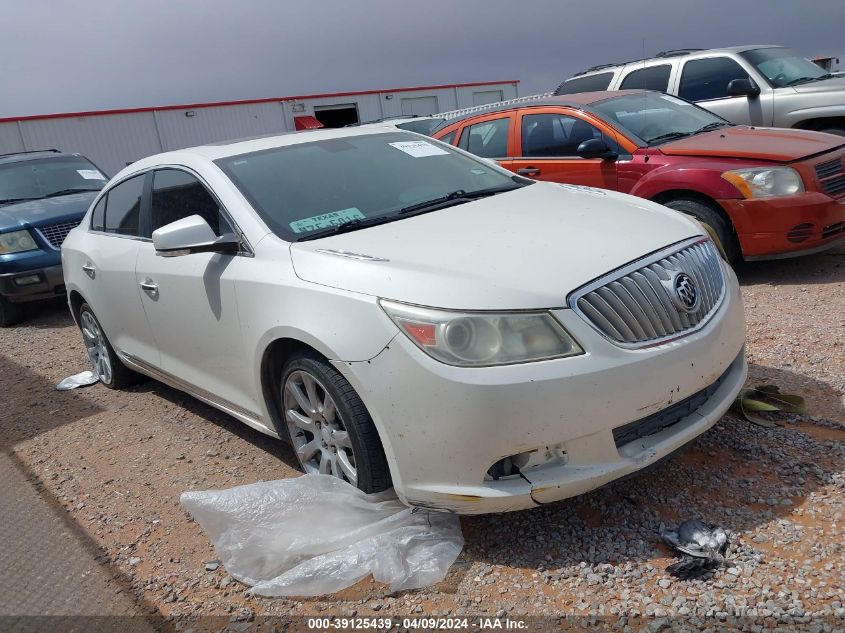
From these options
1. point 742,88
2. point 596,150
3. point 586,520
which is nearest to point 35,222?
point 596,150

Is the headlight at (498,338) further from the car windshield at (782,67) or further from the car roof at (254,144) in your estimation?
the car windshield at (782,67)

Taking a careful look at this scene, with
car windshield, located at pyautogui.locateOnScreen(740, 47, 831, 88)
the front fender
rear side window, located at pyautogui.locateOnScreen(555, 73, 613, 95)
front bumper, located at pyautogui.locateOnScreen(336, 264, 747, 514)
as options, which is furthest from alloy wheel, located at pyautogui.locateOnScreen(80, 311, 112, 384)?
car windshield, located at pyautogui.locateOnScreen(740, 47, 831, 88)

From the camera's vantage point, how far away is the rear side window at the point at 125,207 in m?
4.20

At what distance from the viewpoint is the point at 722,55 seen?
26.6 ft

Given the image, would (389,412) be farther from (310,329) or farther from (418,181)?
(418,181)

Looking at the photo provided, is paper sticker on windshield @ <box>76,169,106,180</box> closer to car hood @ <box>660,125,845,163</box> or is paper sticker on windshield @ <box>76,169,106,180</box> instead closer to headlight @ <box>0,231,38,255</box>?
headlight @ <box>0,231,38,255</box>

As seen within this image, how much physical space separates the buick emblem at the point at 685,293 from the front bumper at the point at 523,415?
12 cm

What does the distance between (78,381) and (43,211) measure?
3.40 metres

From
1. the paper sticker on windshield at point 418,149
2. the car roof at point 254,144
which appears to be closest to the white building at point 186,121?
the car roof at point 254,144

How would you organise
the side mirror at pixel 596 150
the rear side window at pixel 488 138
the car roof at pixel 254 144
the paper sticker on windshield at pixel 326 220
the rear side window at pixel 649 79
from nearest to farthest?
the paper sticker on windshield at pixel 326 220 → the car roof at pixel 254 144 → the side mirror at pixel 596 150 → the rear side window at pixel 488 138 → the rear side window at pixel 649 79

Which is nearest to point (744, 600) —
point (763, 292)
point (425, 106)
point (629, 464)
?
point (629, 464)

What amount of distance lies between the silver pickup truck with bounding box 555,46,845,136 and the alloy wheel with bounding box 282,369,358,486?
671 cm

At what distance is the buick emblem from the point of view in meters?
2.61

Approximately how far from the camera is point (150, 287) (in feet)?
12.5
